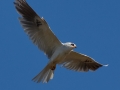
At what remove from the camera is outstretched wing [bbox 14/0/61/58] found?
64.9ft

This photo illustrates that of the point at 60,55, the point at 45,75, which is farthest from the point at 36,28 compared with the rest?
the point at 45,75

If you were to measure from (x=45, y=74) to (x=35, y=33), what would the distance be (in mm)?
1336

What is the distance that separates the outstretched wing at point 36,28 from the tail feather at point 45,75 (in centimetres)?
54

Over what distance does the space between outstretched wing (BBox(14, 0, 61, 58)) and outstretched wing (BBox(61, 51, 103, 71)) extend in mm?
1055

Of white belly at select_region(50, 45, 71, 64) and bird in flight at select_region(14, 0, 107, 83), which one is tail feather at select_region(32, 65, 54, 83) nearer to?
bird in flight at select_region(14, 0, 107, 83)

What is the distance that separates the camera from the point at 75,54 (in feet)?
68.3

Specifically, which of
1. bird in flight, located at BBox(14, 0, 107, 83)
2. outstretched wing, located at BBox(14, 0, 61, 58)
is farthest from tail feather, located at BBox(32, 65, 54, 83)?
outstretched wing, located at BBox(14, 0, 61, 58)

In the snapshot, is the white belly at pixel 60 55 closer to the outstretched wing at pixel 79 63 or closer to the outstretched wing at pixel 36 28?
the outstretched wing at pixel 36 28

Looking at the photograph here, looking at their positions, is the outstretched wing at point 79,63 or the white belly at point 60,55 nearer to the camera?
the white belly at point 60,55

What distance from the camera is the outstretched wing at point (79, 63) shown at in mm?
21031

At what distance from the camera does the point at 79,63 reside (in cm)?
2139

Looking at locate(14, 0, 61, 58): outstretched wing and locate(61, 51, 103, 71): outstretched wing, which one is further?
locate(61, 51, 103, 71): outstretched wing

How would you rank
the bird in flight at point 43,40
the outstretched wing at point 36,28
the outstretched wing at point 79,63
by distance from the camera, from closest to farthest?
the bird in flight at point 43,40
the outstretched wing at point 36,28
the outstretched wing at point 79,63

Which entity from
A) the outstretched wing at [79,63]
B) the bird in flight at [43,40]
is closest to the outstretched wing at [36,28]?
the bird in flight at [43,40]
